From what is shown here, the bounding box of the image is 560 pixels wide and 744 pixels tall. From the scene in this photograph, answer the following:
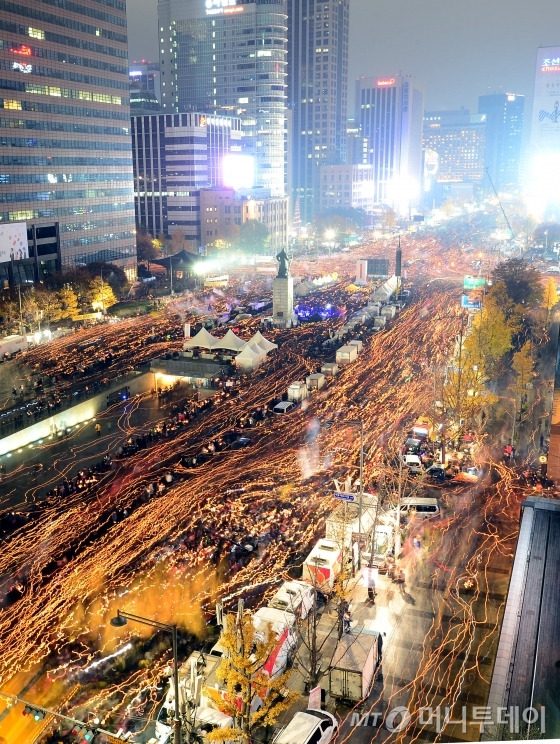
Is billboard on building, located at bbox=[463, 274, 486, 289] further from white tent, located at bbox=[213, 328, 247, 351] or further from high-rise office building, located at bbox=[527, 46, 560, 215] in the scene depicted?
high-rise office building, located at bbox=[527, 46, 560, 215]

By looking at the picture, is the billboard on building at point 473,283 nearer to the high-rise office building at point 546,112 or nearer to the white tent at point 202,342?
the white tent at point 202,342

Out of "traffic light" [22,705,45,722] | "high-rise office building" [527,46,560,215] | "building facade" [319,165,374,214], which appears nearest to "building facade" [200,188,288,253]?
"high-rise office building" [527,46,560,215]

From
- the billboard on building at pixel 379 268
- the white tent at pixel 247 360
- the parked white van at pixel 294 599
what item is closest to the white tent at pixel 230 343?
the white tent at pixel 247 360

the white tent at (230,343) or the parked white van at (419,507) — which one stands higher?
the white tent at (230,343)

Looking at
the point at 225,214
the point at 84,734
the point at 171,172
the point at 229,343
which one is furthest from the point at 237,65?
the point at 84,734

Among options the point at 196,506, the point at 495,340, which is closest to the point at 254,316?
the point at 495,340

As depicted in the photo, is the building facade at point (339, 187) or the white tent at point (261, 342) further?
the building facade at point (339, 187)
